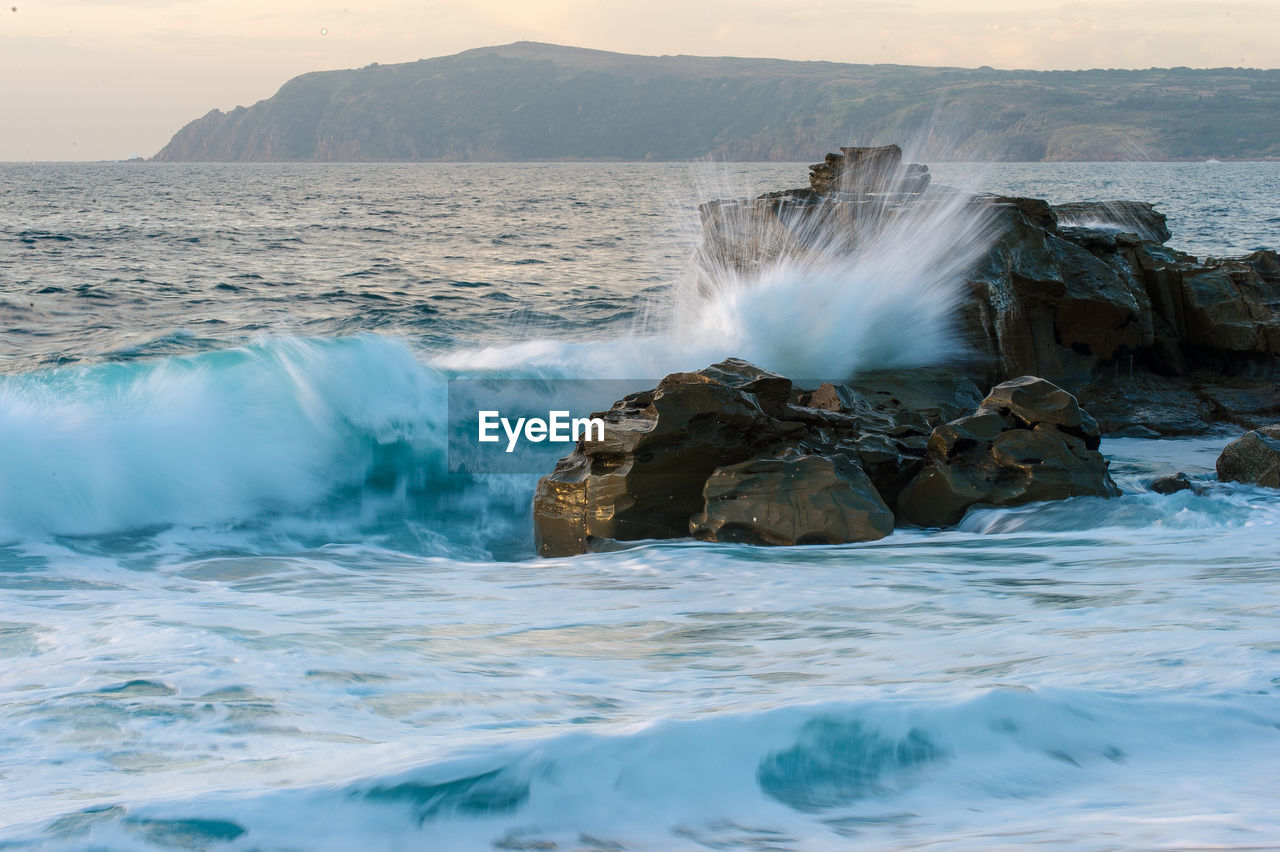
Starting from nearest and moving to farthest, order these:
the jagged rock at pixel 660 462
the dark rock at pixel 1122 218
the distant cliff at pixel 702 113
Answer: the jagged rock at pixel 660 462
the dark rock at pixel 1122 218
the distant cliff at pixel 702 113

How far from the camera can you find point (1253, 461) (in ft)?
19.5

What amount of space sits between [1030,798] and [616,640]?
1.81m

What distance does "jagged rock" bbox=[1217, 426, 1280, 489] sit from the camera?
5.83m

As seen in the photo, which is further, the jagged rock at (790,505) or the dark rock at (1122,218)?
the dark rock at (1122,218)

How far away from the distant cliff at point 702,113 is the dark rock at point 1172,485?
399ft

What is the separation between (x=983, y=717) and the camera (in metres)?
2.59

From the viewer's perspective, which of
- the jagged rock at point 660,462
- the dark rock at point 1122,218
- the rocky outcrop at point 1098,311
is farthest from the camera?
the dark rock at point 1122,218

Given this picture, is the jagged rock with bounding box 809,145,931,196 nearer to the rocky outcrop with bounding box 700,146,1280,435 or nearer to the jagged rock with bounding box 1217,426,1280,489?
the rocky outcrop with bounding box 700,146,1280,435

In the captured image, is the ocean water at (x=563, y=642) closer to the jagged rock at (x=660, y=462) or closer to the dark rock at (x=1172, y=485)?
the dark rock at (x=1172, y=485)

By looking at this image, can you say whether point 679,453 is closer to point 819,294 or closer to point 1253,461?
point 1253,461

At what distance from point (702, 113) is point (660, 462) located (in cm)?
16775

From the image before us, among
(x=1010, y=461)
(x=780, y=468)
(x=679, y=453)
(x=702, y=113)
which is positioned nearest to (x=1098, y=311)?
(x=1010, y=461)

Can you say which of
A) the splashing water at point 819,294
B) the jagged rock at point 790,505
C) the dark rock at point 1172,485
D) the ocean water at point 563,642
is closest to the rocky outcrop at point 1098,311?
the splashing water at point 819,294

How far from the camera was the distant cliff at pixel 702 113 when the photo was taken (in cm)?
12594
